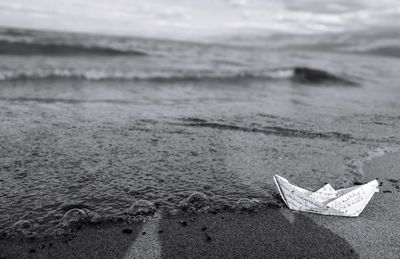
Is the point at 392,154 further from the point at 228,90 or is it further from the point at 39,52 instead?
the point at 39,52

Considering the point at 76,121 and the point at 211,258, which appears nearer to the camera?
the point at 211,258

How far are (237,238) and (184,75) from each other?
11.8 meters

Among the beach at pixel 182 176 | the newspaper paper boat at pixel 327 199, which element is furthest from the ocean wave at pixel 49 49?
the newspaper paper boat at pixel 327 199

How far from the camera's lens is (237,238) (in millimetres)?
2812

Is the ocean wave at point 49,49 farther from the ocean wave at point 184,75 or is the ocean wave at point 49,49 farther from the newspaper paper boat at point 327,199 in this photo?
the newspaper paper boat at point 327,199

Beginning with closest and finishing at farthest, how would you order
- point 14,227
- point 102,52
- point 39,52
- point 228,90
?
point 14,227
point 228,90
point 39,52
point 102,52

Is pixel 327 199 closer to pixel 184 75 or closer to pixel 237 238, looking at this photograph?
pixel 237 238

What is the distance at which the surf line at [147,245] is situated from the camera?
2.54 metres

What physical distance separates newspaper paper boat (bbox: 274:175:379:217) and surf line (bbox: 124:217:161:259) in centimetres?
129

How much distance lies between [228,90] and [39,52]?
1692 centimetres

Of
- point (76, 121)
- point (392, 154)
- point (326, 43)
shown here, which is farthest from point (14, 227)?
point (326, 43)

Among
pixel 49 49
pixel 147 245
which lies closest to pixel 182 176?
pixel 147 245

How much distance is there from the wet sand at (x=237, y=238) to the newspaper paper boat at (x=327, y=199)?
69mm

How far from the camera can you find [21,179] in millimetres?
3562
